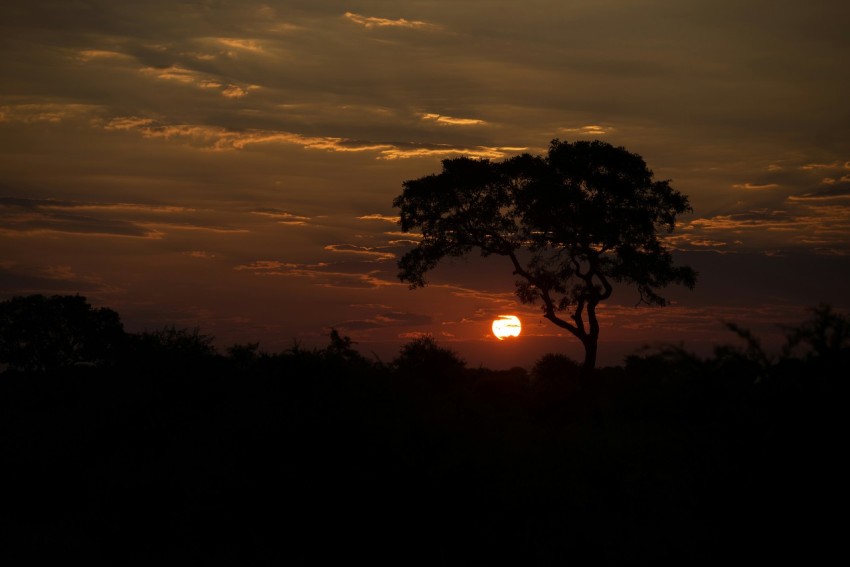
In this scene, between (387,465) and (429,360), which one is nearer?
(387,465)

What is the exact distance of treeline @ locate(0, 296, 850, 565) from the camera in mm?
13992

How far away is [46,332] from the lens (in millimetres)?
65500

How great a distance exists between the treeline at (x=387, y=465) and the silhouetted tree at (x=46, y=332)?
123 ft

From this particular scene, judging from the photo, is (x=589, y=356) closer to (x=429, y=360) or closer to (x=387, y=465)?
(x=429, y=360)

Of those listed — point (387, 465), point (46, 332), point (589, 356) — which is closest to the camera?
point (387, 465)

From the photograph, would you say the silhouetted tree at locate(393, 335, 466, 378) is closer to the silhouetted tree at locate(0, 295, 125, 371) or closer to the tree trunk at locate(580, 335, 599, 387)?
the tree trunk at locate(580, 335, 599, 387)

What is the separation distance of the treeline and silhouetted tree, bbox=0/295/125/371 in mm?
37369

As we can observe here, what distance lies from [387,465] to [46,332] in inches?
2071

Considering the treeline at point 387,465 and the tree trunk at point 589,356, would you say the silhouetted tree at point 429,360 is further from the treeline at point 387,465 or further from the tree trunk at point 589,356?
the treeline at point 387,465

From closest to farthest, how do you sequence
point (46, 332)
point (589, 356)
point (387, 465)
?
point (387, 465)
point (589, 356)
point (46, 332)

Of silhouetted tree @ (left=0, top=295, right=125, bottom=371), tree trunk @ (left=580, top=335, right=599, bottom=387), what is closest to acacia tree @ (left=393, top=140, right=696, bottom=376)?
tree trunk @ (left=580, top=335, right=599, bottom=387)

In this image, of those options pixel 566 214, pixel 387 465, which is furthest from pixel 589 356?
pixel 387 465

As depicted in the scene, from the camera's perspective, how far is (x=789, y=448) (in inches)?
540

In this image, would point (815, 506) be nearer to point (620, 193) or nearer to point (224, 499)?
point (224, 499)
